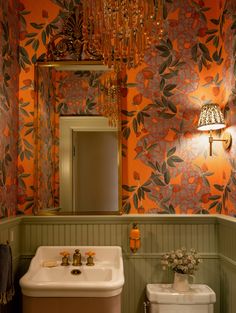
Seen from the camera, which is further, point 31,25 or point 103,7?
point 31,25

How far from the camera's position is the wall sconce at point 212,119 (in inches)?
99.2

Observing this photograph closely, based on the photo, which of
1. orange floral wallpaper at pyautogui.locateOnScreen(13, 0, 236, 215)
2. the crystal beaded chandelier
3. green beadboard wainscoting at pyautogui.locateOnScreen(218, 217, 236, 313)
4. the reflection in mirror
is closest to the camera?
the crystal beaded chandelier

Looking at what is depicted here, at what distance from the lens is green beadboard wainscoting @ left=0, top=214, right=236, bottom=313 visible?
2.66m

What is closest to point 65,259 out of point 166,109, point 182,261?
point 182,261

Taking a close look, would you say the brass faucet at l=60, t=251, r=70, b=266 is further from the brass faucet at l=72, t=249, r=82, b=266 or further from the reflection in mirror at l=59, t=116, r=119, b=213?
the reflection in mirror at l=59, t=116, r=119, b=213

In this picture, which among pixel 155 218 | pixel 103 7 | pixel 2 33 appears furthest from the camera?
pixel 155 218

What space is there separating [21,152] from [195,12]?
5.95 feet

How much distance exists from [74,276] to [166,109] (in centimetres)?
145

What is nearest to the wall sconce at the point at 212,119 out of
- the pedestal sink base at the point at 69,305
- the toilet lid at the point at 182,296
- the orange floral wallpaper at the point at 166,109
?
the orange floral wallpaper at the point at 166,109

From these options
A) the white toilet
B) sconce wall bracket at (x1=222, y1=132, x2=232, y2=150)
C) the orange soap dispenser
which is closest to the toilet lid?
the white toilet

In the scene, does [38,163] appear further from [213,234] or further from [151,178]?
[213,234]

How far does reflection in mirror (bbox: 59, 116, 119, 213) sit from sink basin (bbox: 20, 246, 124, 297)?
1.06 feet

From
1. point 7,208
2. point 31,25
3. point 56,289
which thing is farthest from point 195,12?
A: point 56,289

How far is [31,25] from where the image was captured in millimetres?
2803
